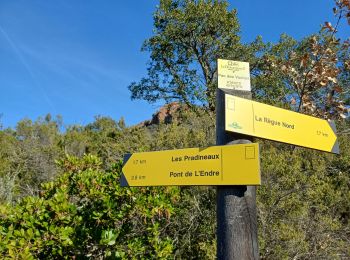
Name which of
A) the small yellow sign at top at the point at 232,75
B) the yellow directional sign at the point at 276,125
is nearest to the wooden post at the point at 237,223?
the yellow directional sign at the point at 276,125

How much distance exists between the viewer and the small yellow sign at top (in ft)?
8.68

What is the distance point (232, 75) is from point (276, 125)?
18.5 inches

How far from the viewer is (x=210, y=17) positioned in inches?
574

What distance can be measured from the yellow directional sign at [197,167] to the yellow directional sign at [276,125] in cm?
17

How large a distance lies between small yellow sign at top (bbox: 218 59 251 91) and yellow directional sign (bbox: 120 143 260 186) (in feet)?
1.60

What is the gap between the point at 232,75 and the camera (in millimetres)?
2684

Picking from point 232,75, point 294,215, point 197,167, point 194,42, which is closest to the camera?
point 197,167

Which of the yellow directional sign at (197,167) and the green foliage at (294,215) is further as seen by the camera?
the green foliage at (294,215)

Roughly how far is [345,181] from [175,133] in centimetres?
340

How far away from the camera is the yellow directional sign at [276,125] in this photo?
2441 millimetres

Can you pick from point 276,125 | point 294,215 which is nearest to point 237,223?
point 276,125

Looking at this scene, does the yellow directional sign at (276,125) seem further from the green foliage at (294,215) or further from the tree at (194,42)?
the tree at (194,42)

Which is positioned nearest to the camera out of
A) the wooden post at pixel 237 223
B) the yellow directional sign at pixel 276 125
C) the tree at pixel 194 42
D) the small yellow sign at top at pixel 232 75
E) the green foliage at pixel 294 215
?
the wooden post at pixel 237 223

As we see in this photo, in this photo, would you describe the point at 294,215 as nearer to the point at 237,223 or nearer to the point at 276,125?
the point at 276,125
